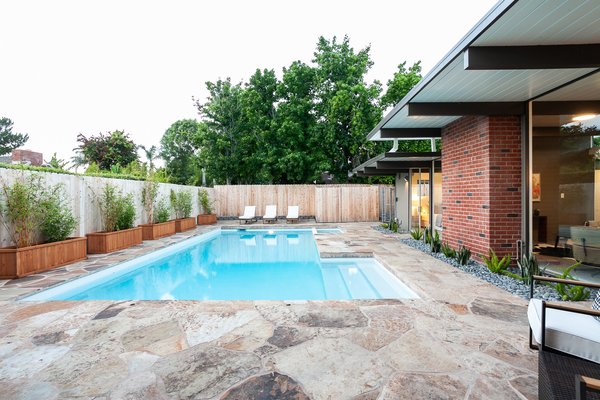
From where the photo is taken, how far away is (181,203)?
1216 cm

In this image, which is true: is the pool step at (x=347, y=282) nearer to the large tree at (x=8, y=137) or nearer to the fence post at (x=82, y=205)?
the fence post at (x=82, y=205)

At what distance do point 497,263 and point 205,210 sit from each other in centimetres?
1327

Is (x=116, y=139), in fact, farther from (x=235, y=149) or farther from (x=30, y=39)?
(x=30, y=39)

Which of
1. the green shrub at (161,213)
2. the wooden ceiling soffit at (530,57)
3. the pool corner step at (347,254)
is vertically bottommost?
the pool corner step at (347,254)

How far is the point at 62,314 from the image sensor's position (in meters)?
3.31

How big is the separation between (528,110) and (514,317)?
142 inches

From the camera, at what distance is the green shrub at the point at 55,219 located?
5582 mm

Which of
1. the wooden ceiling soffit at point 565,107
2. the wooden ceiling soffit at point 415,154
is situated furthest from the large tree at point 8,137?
the wooden ceiling soffit at point 565,107

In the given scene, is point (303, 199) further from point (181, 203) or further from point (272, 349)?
point (272, 349)

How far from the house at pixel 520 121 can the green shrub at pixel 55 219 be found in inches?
268

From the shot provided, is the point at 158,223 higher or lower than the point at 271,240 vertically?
higher

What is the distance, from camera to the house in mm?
3104

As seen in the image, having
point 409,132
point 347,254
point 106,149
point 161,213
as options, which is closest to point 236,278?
point 347,254

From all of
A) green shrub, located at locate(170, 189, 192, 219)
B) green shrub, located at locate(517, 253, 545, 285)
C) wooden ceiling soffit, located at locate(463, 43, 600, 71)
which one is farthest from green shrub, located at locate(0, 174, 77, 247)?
green shrub, located at locate(517, 253, 545, 285)
